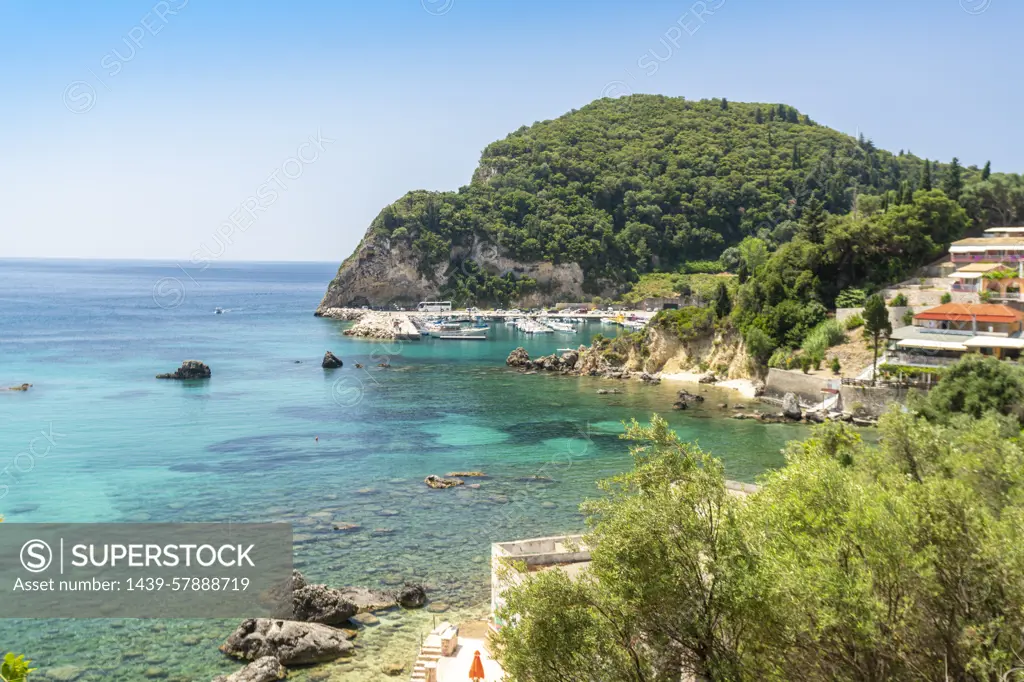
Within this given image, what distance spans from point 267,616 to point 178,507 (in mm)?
11583

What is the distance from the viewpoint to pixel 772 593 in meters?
10.8

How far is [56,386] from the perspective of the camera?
6069 cm

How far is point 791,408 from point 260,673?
3636cm

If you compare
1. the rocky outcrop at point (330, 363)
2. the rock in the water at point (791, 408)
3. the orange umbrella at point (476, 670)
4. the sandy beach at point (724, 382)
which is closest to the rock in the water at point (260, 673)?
the orange umbrella at point (476, 670)

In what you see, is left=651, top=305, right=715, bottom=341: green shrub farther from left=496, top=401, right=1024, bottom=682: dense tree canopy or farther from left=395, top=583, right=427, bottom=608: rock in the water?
left=496, top=401, right=1024, bottom=682: dense tree canopy

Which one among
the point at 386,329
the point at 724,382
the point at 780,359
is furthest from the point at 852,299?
the point at 386,329

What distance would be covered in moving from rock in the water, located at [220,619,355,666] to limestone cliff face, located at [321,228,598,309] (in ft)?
371

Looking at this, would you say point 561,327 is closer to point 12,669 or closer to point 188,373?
point 188,373

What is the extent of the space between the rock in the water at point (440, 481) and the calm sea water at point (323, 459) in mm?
645

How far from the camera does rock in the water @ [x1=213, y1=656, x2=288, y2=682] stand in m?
17.9

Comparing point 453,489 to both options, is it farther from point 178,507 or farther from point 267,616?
point 267,616

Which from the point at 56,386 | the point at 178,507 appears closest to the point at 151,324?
the point at 56,386

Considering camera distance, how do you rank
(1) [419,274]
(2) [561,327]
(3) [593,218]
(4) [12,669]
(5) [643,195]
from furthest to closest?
(5) [643,195] < (3) [593,218] < (1) [419,274] < (2) [561,327] < (4) [12,669]

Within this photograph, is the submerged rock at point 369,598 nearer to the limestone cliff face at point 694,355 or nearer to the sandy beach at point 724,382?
the sandy beach at point 724,382
